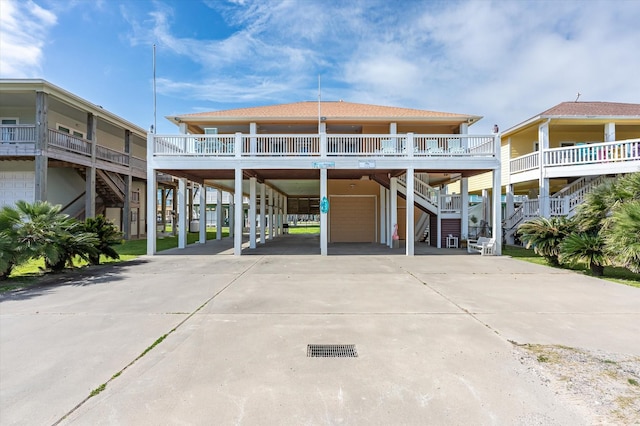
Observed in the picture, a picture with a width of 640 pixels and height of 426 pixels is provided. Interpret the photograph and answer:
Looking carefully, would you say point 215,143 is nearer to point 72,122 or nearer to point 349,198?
point 349,198

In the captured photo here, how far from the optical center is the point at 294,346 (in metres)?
3.93

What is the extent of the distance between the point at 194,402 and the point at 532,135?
21.9m

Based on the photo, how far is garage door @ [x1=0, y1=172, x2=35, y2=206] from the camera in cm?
1595

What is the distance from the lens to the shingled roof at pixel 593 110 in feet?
51.8

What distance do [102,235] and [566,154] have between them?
19.5 metres

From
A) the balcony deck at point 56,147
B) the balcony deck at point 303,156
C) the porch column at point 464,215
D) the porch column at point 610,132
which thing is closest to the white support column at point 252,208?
the balcony deck at point 303,156

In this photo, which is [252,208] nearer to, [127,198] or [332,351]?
[127,198]

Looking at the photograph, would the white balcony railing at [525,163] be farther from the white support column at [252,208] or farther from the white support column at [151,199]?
the white support column at [151,199]

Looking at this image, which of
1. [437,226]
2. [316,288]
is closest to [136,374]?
[316,288]

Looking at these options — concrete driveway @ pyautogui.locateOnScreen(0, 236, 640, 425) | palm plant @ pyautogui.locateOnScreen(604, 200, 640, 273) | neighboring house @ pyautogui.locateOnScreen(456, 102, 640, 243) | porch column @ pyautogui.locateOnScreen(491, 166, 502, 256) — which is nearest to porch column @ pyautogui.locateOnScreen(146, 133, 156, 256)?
concrete driveway @ pyautogui.locateOnScreen(0, 236, 640, 425)

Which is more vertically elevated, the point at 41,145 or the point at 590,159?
the point at 41,145

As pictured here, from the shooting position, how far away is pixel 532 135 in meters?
18.6

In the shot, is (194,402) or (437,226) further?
(437,226)

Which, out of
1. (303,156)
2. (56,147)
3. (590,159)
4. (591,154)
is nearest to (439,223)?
(590,159)
